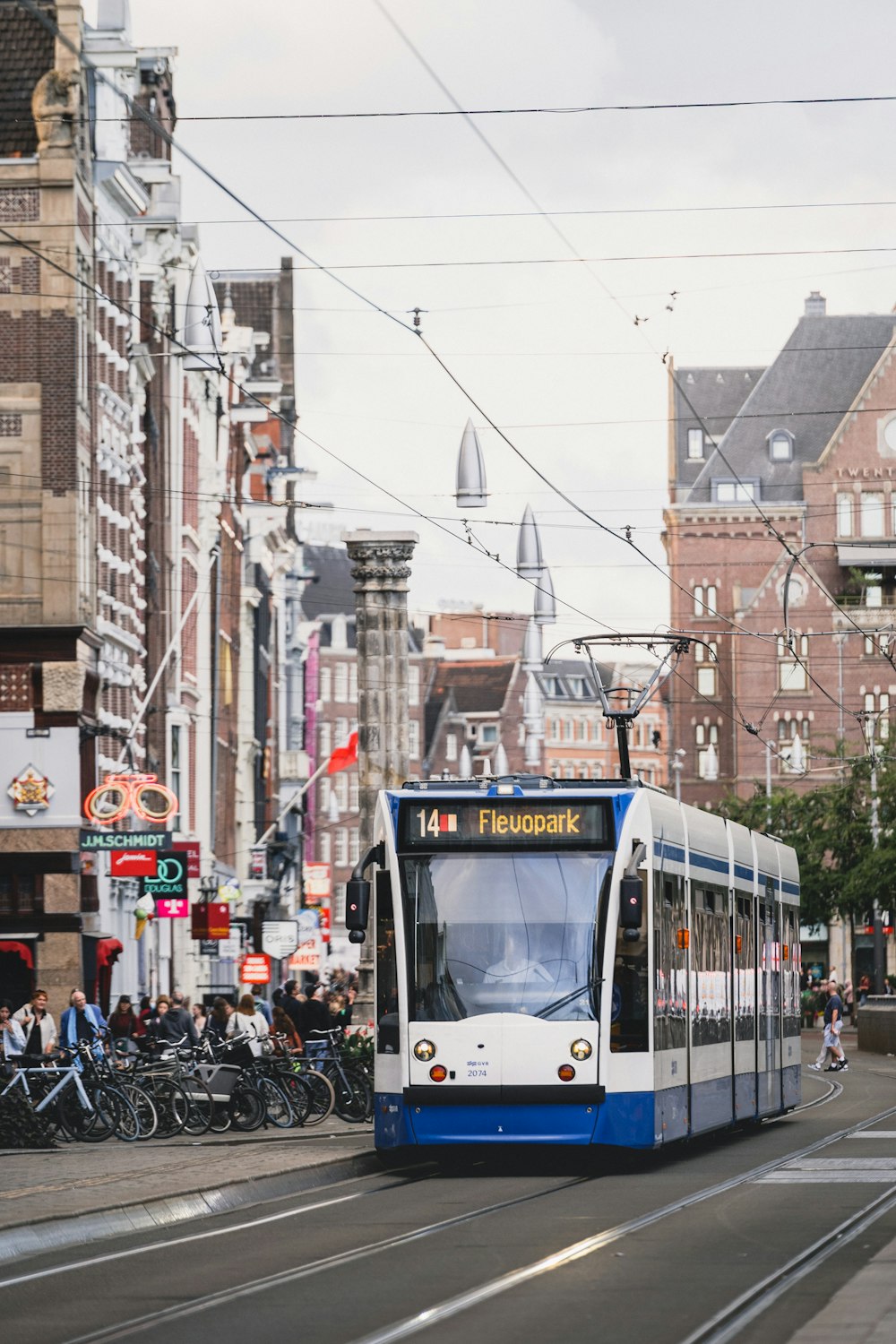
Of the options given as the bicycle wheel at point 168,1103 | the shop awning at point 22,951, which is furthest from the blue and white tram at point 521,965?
the shop awning at point 22,951

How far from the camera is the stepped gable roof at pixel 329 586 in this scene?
6053 inches

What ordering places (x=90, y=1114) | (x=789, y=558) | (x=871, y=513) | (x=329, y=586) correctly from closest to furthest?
(x=90, y=1114)
(x=789, y=558)
(x=871, y=513)
(x=329, y=586)

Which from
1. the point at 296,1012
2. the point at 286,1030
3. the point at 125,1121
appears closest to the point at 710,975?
the point at 125,1121

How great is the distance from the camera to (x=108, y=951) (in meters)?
44.6

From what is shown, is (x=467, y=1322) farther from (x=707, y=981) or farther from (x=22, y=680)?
(x=22, y=680)

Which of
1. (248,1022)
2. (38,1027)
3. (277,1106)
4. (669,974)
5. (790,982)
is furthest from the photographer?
(790,982)

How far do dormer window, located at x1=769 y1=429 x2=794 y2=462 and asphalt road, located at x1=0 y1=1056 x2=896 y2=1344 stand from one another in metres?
98.3

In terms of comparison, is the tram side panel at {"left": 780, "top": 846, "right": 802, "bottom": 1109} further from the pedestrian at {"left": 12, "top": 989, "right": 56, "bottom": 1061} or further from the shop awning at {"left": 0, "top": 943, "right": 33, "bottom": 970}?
the shop awning at {"left": 0, "top": 943, "right": 33, "bottom": 970}

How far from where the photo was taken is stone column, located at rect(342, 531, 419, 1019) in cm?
3616

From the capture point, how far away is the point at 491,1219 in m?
17.7

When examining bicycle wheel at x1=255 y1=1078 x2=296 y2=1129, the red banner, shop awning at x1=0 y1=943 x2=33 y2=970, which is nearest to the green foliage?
the red banner

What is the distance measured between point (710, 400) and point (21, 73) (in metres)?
85.4

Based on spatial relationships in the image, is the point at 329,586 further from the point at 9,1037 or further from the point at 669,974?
the point at 669,974

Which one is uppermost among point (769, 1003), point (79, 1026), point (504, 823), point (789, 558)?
point (789, 558)
